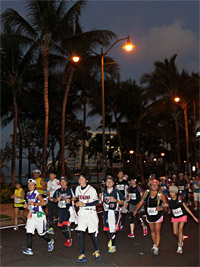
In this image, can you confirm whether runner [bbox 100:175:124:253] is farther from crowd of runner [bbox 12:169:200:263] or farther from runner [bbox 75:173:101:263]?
runner [bbox 75:173:101:263]

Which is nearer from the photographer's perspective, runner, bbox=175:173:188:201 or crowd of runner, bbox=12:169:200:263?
crowd of runner, bbox=12:169:200:263

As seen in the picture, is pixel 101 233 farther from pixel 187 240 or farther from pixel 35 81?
pixel 35 81

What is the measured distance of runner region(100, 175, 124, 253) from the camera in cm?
799

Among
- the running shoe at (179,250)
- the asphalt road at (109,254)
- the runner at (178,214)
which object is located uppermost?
the runner at (178,214)

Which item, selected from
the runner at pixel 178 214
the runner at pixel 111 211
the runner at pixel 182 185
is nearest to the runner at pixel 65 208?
the runner at pixel 111 211

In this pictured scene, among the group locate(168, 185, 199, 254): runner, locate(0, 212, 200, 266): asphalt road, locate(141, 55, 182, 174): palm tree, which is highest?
locate(141, 55, 182, 174): palm tree

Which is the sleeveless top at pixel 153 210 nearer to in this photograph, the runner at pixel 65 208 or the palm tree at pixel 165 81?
the runner at pixel 65 208

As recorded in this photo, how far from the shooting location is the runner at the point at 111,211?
799 cm

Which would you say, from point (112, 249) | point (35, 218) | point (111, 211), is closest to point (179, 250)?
point (112, 249)

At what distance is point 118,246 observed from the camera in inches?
342

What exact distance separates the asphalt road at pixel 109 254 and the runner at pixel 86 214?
368 millimetres

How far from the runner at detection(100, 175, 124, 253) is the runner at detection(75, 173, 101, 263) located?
0.66m

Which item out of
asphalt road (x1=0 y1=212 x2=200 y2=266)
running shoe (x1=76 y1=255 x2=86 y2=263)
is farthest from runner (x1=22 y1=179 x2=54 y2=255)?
running shoe (x1=76 y1=255 x2=86 y2=263)

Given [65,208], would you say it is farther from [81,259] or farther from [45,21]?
[45,21]
